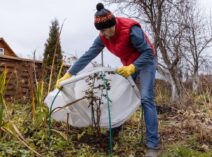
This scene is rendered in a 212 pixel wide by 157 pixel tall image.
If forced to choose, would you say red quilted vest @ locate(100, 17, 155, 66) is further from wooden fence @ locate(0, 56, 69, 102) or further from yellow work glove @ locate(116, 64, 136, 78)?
wooden fence @ locate(0, 56, 69, 102)

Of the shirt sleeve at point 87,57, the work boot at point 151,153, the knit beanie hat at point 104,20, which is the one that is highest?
the knit beanie hat at point 104,20

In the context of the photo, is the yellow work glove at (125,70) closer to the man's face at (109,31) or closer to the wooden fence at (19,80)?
the man's face at (109,31)

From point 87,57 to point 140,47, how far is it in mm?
667

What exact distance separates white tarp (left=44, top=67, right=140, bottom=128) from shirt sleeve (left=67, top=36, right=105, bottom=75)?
13 centimetres

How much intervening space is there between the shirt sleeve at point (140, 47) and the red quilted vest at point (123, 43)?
6 centimetres

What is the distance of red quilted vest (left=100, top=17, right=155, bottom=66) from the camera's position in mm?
3354

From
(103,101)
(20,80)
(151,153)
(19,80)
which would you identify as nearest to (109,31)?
(103,101)

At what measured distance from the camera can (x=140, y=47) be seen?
131 inches

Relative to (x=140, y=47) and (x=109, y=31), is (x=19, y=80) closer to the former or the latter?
(x=109, y=31)

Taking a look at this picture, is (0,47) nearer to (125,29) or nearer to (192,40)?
(192,40)

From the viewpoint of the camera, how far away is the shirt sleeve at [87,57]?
3717mm

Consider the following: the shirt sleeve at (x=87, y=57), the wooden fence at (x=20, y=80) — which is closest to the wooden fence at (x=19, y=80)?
the wooden fence at (x=20, y=80)

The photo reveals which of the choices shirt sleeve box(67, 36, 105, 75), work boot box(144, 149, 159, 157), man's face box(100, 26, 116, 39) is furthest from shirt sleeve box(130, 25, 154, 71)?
work boot box(144, 149, 159, 157)

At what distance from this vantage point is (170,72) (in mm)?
11203
